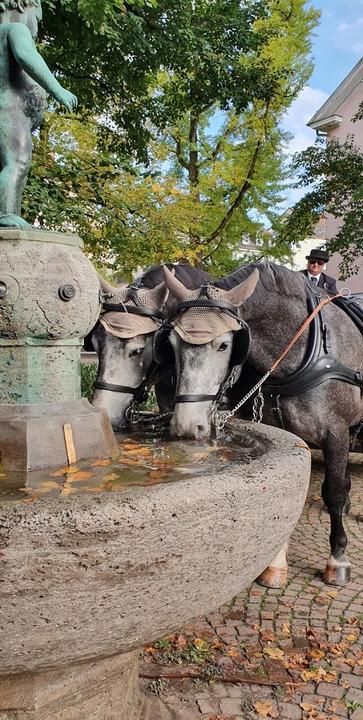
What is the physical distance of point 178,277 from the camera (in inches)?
190

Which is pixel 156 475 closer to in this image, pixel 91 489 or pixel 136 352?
pixel 91 489

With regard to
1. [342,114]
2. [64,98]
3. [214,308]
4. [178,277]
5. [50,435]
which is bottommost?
[50,435]

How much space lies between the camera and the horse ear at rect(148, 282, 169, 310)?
421 cm

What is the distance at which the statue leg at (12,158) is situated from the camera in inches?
107

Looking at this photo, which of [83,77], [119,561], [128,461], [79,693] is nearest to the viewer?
[119,561]

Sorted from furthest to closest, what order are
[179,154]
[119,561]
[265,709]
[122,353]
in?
[179,154], [122,353], [265,709], [119,561]

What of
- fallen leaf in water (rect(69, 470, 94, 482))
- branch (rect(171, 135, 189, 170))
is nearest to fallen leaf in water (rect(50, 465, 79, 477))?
fallen leaf in water (rect(69, 470, 94, 482))

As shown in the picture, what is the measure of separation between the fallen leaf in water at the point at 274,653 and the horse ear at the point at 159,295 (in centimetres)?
211

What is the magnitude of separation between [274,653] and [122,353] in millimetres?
1863

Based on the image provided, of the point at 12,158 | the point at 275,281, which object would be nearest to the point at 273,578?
the point at 275,281

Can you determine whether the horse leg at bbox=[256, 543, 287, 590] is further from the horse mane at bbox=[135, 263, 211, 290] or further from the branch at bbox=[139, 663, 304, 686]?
the horse mane at bbox=[135, 263, 211, 290]

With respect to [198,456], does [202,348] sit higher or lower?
higher

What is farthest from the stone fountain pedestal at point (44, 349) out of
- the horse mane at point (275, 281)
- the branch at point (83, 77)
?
the branch at point (83, 77)

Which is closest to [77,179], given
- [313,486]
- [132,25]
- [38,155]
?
[38,155]
